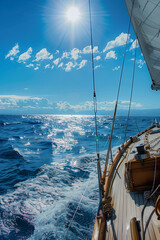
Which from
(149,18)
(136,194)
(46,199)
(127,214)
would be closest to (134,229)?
(127,214)

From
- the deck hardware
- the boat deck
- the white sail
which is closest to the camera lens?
the deck hardware

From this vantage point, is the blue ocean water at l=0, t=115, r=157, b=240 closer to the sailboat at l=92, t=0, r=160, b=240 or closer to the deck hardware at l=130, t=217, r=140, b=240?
the sailboat at l=92, t=0, r=160, b=240

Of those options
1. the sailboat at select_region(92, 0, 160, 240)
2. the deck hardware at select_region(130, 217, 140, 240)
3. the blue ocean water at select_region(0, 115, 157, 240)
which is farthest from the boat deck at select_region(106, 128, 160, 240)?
the blue ocean water at select_region(0, 115, 157, 240)

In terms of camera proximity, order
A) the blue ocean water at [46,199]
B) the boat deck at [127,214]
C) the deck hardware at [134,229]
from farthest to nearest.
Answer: the blue ocean water at [46,199] < the boat deck at [127,214] < the deck hardware at [134,229]

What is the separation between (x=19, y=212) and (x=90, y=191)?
3.44m

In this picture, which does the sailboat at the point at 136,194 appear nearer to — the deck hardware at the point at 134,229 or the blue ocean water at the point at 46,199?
the deck hardware at the point at 134,229

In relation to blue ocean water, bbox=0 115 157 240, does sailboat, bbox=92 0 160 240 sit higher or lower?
higher

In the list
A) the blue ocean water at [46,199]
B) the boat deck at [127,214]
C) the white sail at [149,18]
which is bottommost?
the blue ocean water at [46,199]

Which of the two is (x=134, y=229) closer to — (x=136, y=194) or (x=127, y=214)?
(x=127, y=214)

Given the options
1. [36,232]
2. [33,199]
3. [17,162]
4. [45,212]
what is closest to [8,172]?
[17,162]

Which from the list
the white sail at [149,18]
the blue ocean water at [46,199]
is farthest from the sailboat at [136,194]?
the blue ocean water at [46,199]

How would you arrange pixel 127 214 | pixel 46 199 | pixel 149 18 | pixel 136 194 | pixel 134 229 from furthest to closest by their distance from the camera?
pixel 46 199 → pixel 149 18 → pixel 136 194 → pixel 127 214 → pixel 134 229

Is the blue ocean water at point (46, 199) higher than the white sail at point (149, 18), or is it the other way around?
the white sail at point (149, 18)

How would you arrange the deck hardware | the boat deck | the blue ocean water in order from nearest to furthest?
the deck hardware < the boat deck < the blue ocean water
